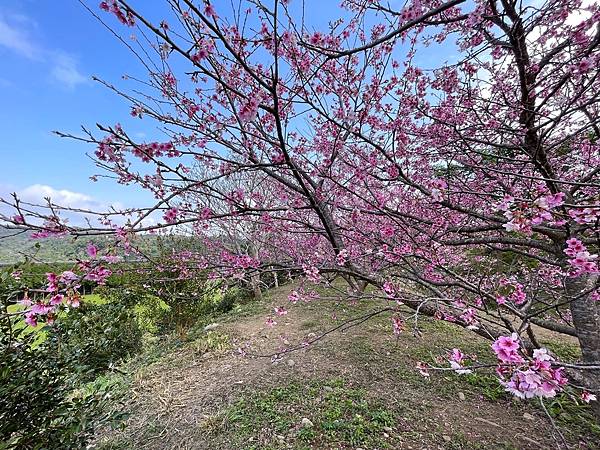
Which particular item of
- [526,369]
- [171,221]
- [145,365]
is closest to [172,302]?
[145,365]

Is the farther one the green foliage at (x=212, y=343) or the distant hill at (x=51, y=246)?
the green foliage at (x=212, y=343)

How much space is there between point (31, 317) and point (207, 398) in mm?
2569

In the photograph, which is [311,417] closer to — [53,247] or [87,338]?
[87,338]

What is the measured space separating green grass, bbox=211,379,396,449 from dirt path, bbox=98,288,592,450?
4cm

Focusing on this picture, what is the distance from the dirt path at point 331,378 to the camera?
2.50 meters

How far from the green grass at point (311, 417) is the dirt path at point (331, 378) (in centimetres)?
4

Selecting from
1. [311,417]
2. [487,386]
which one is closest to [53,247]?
[311,417]

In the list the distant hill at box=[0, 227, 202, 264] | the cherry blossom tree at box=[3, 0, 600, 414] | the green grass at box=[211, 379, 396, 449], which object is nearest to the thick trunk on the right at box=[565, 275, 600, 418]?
the cherry blossom tree at box=[3, 0, 600, 414]

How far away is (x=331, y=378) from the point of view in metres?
3.45

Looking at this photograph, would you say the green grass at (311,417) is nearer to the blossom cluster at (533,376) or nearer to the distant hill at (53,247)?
the blossom cluster at (533,376)

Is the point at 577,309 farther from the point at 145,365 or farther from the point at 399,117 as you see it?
the point at 145,365

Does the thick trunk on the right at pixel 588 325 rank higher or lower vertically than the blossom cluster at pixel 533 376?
lower

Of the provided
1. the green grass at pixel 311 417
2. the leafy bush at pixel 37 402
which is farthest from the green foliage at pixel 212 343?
the leafy bush at pixel 37 402

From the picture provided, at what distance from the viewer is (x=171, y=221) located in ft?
6.01
